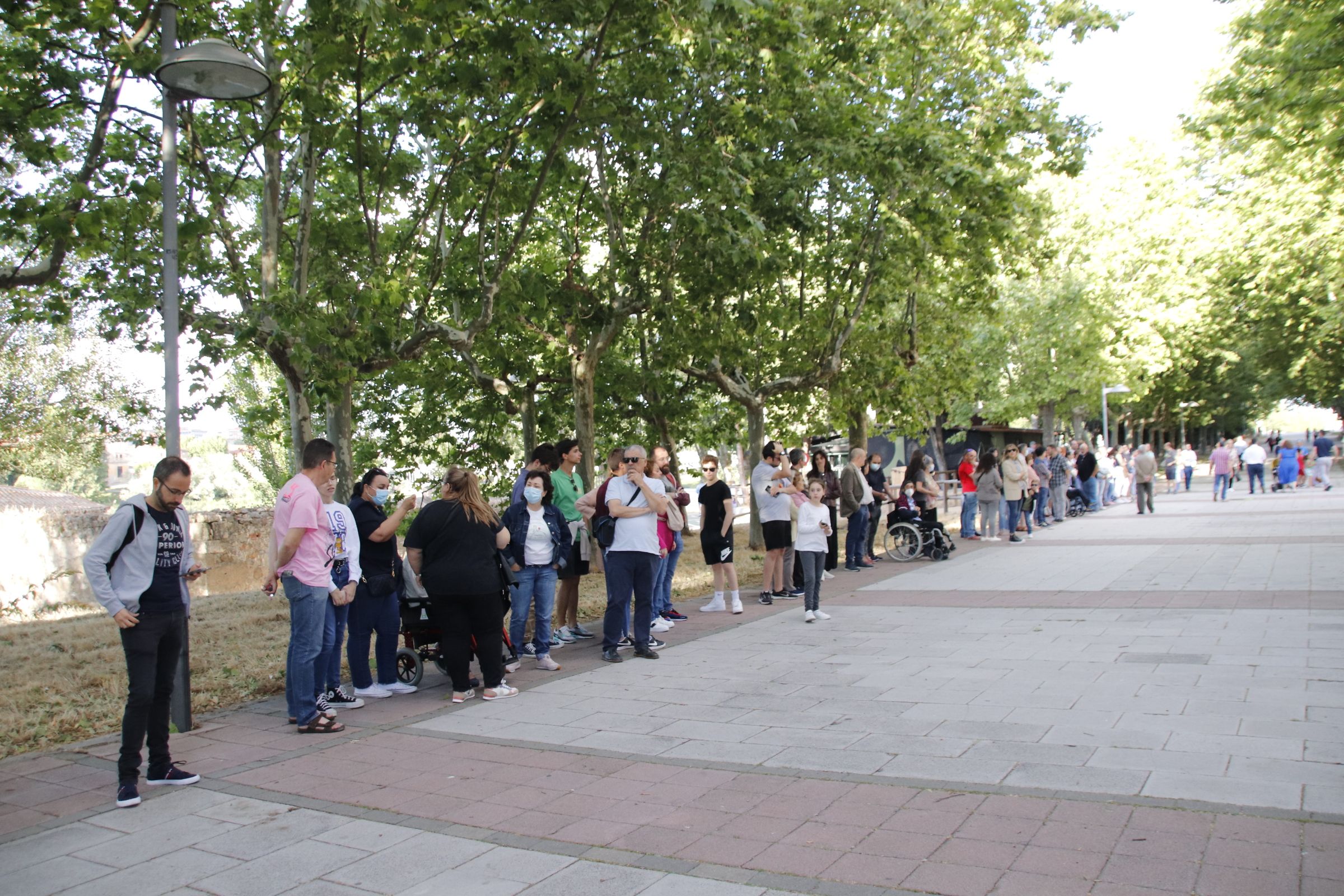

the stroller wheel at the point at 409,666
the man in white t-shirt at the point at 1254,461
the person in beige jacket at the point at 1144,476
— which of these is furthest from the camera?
the man in white t-shirt at the point at 1254,461

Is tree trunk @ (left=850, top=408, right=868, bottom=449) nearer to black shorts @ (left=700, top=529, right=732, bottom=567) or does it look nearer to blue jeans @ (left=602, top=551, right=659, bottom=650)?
black shorts @ (left=700, top=529, right=732, bottom=567)

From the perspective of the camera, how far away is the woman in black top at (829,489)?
43.0 ft

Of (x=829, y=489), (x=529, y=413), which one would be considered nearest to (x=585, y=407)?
(x=529, y=413)

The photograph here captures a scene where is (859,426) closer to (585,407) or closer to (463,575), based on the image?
(585,407)

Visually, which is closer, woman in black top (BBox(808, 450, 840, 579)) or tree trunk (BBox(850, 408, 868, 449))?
woman in black top (BBox(808, 450, 840, 579))

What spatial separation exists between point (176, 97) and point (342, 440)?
561 cm

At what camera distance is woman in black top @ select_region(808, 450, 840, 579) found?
43.0 feet

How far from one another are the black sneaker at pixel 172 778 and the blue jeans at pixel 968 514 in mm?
15389

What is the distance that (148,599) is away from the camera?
562cm

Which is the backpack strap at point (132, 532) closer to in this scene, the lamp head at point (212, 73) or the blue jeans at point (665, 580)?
the lamp head at point (212, 73)

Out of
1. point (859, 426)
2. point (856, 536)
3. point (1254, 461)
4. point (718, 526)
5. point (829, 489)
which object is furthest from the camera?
point (1254, 461)

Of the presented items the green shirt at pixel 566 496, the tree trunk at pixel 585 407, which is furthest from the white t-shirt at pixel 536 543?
the tree trunk at pixel 585 407

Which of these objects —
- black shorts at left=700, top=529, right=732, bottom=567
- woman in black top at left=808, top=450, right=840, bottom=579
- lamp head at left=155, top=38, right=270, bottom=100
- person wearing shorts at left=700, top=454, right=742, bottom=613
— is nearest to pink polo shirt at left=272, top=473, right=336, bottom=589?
lamp head at left=155, top=38, right=270, bottom=100

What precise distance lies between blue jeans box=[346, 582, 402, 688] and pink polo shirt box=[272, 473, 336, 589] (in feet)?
3.14
